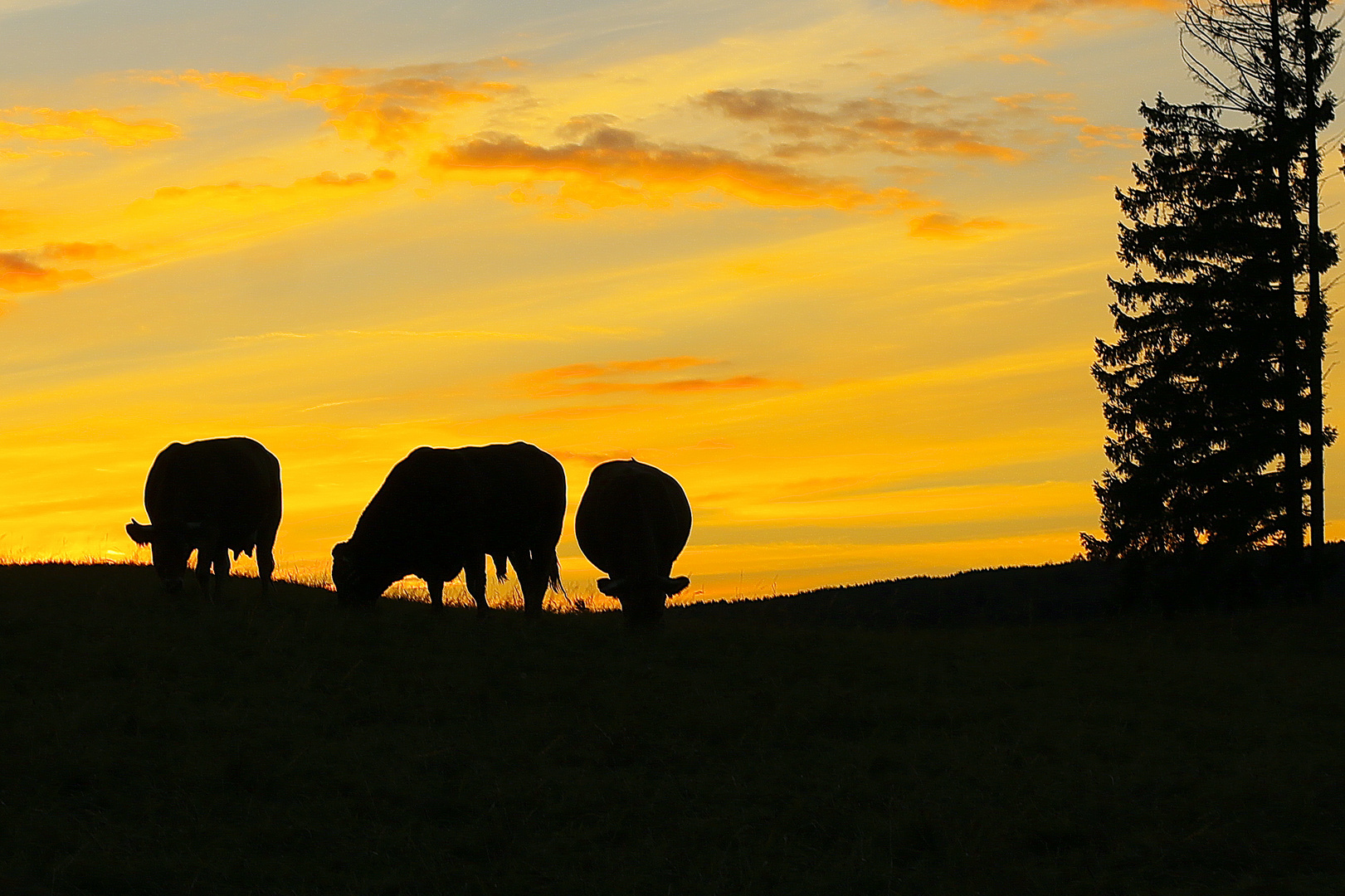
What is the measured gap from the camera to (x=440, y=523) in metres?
20.5

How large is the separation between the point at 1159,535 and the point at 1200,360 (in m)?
4.57

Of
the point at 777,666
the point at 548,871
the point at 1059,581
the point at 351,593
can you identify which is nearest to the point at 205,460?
the point at 351,593

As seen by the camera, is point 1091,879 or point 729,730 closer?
point 1091,879

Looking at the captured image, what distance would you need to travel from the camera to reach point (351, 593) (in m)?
20.2

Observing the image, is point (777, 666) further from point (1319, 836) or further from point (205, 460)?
point (205, 460)

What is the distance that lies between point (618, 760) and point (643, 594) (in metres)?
6.29

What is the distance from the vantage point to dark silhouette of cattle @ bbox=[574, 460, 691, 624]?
64.5 ft

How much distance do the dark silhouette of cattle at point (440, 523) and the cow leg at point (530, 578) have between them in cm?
35

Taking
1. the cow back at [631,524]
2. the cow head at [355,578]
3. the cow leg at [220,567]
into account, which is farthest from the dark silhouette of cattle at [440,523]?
the cow leg at [220,567]

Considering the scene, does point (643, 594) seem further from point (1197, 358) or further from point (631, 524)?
point (1197, 358)

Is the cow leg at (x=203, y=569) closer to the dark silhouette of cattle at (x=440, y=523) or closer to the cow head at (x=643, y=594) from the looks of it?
the dark silhouette of cattle at (x=440, y=523)

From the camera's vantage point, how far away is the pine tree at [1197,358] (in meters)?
32.4

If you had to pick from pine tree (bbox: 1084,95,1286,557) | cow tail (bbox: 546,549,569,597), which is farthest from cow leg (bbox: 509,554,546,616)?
pine tree (bbox: 1084,95,1286,557)

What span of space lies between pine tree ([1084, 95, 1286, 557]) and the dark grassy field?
44.0ft
